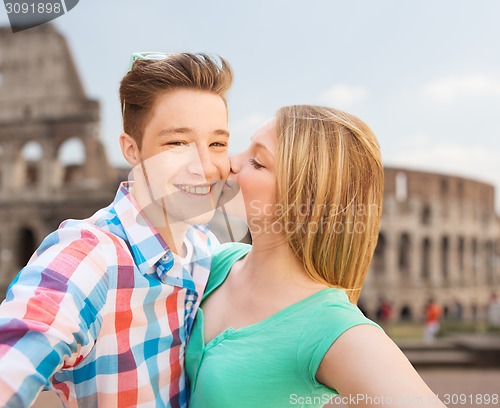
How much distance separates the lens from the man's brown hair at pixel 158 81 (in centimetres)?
182

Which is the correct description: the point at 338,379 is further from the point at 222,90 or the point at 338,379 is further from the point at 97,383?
the point at 222,90

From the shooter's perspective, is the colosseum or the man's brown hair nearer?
the man's brown hair

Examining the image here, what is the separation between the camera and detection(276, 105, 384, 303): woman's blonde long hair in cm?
167

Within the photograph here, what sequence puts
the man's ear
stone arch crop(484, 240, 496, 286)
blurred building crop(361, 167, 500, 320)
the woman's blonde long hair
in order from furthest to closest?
stone arch crop(484, 240, 496, 286) < blurred building crop(361, 167, 500, 320) < the man's ear < the woman's blonde long hair

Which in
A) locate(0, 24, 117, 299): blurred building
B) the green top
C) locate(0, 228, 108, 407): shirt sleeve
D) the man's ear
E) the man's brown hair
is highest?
the man's brown hair

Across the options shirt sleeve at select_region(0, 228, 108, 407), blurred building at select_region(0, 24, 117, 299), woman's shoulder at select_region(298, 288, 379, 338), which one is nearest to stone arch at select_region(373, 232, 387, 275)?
blurred building at select_region(0, 24, 117, 299)

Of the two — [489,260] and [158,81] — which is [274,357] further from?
[489,260]

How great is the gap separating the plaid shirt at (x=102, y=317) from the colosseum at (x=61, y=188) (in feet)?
55.9

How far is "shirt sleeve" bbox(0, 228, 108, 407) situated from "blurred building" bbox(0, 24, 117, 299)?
17448 millimetres

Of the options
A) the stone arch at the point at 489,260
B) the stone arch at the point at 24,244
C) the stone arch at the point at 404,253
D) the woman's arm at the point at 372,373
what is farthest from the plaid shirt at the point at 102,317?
the stone arch at the point at 489,260

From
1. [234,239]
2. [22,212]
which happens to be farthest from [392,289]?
[234,239]

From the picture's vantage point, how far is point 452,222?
88.9ft

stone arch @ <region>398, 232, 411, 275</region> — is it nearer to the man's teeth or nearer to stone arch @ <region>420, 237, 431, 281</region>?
stone arch @ <region>420, 237, 431, 281</region>

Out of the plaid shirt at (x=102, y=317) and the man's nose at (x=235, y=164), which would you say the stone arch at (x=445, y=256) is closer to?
the man's nose at (x=235, y=164)
